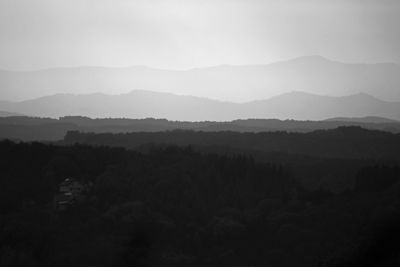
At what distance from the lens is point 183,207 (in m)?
70.8

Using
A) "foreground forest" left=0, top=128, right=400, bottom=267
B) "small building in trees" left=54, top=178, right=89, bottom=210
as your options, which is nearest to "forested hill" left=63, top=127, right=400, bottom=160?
"foreground forest" left=0, top=128, right=400, bottom=267

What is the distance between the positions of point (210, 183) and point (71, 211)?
19.9 m

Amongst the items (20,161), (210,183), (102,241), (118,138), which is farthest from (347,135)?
(102,241)

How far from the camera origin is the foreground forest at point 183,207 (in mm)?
54656

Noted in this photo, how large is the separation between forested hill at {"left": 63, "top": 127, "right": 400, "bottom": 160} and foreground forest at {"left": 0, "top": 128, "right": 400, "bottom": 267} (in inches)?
925

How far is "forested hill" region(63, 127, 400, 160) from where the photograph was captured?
409 feet

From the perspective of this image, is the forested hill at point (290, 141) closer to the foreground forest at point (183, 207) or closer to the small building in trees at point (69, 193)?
the foreground forest at point (183, 207)

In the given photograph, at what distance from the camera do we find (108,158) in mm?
83750

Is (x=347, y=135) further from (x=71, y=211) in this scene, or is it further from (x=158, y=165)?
(x=71, y=211)

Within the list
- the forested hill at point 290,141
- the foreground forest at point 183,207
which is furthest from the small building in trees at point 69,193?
the forested hill at point 290,141

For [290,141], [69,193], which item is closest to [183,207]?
[69,193]

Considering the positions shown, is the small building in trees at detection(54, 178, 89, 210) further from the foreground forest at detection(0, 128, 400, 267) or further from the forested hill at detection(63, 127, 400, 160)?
the forested hill at detection(63, 127, 400, 160)

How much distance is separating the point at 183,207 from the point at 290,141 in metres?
63.5

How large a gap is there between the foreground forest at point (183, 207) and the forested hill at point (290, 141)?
77.1 ft
